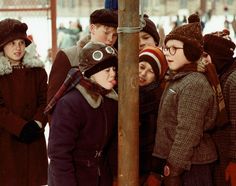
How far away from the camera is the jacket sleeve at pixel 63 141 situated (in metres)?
2.49

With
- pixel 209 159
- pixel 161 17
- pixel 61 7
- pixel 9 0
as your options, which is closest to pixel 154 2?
pixel 161 17

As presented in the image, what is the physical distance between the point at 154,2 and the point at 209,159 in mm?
13591

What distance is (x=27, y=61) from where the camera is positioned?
145 inches

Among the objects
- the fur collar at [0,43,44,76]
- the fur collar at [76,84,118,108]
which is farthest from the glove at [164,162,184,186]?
the fur collar at [0,43,44,76]

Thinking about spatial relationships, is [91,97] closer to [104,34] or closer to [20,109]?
[104,34]

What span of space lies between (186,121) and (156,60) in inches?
21.8

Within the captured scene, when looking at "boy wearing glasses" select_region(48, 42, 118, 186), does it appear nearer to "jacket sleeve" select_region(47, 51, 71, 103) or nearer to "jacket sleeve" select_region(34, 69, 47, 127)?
"jacket sleeve" select_region(47, 51, 71, 103)

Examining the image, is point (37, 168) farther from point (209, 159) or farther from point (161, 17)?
point (161, 17)

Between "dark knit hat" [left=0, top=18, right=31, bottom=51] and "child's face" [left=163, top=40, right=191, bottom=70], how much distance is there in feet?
4.24

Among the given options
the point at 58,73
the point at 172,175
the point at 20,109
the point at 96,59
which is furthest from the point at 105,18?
the point at 172,175

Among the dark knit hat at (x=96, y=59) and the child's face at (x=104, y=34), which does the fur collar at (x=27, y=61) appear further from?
the dark knit hat at (x=96, y=59)

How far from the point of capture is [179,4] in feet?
56.9

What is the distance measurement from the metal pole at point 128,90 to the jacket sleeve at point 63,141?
0.35m

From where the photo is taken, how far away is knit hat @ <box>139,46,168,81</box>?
296 centimetres
